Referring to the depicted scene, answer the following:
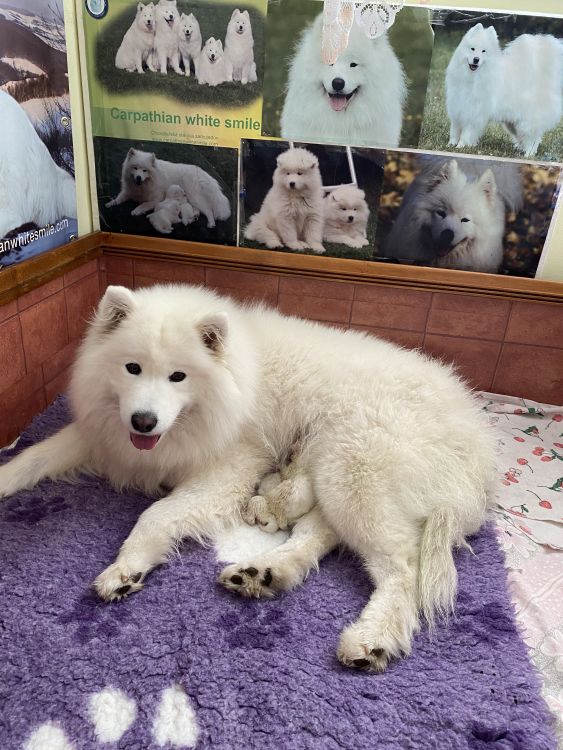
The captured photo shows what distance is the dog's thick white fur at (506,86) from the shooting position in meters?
2.25

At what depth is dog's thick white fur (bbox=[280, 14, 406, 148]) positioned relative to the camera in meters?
2.33

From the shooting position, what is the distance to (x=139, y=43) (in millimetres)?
2455

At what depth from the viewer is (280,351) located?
7.07ft

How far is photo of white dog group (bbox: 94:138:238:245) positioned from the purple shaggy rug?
162 cm

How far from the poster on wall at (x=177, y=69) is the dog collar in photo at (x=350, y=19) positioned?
289mm

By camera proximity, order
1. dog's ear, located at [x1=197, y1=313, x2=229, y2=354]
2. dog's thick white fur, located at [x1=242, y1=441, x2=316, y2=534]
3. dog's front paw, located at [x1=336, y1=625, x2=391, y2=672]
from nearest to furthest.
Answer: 1. dog's front paw, located at [x1=336, y1=625, x2=391, y2=672]
2. dog's ear, located at [x1=197, y1=313, x2=229, y2=354]
3. dog's thick white fur, located at [x1=242, y1=441, x2=316, y2=534]

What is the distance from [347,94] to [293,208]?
0.55 m

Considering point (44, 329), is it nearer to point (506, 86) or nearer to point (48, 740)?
point (48, 740)

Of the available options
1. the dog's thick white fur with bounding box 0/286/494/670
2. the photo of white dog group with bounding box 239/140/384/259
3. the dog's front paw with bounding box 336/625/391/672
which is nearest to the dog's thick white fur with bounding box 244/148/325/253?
the photo of white dog group with bounding box 239/140/384/259

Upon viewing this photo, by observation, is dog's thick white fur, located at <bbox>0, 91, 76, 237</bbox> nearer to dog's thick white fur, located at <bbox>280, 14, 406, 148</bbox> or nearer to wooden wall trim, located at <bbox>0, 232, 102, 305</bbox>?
wooden wall trim, located at <bbox>0, 232, 102, 305</bbox>

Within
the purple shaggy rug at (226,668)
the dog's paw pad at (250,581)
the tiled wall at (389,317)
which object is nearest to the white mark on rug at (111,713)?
the purple shaggy rug at (226,668)

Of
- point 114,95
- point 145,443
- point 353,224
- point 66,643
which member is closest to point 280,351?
point 145,443

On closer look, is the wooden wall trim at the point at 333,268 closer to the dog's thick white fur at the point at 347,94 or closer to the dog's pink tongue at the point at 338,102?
the dog's thick white fur at the point at 347,94

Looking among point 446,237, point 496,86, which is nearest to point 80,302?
point 446,237
